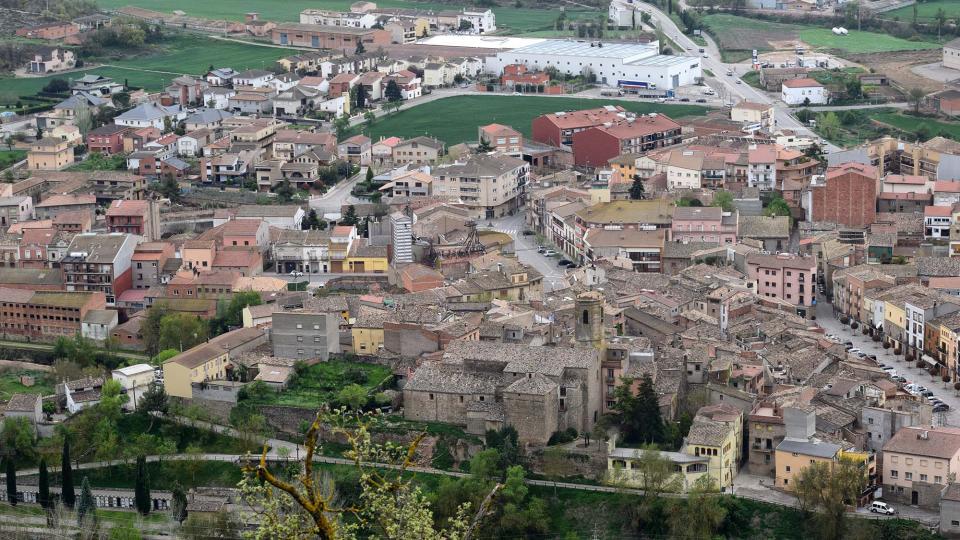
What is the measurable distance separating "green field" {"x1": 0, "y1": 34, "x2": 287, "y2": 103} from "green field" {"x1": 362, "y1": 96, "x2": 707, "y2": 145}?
21.6 feet

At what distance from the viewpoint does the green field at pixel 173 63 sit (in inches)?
1629

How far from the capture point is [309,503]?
21.5 feet

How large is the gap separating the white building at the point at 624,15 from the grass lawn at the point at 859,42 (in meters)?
4.80

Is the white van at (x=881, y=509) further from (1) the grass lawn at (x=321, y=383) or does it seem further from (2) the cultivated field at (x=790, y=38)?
(2) the cultivated field at (x=790, y=38)

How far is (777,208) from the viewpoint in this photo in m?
28.4

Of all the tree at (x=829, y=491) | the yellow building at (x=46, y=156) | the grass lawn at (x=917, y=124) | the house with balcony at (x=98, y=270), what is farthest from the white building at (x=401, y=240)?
the grass lawn at (x=917, y=124)

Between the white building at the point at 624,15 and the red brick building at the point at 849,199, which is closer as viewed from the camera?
the red brick building at the point at 849,199

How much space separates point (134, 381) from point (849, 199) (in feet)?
41.0

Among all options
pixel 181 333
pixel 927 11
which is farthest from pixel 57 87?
pixel 927 11

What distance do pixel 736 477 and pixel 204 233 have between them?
11.9 meters

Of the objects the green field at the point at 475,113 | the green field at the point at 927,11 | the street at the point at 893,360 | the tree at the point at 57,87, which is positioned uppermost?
the green field at the point at 927,11

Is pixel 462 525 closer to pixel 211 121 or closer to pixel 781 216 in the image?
pixel 781 216

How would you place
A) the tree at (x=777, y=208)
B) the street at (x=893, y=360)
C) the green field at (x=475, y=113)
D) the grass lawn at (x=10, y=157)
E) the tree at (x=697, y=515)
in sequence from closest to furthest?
the tree at (x=697, y=515), the street at (x=893, y=360), the tree at (x=777, y=208), the grass lawn at (x=10, y=157), the green field at (x=475, y=113)

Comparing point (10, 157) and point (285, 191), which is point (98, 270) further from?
point (10, 157)
